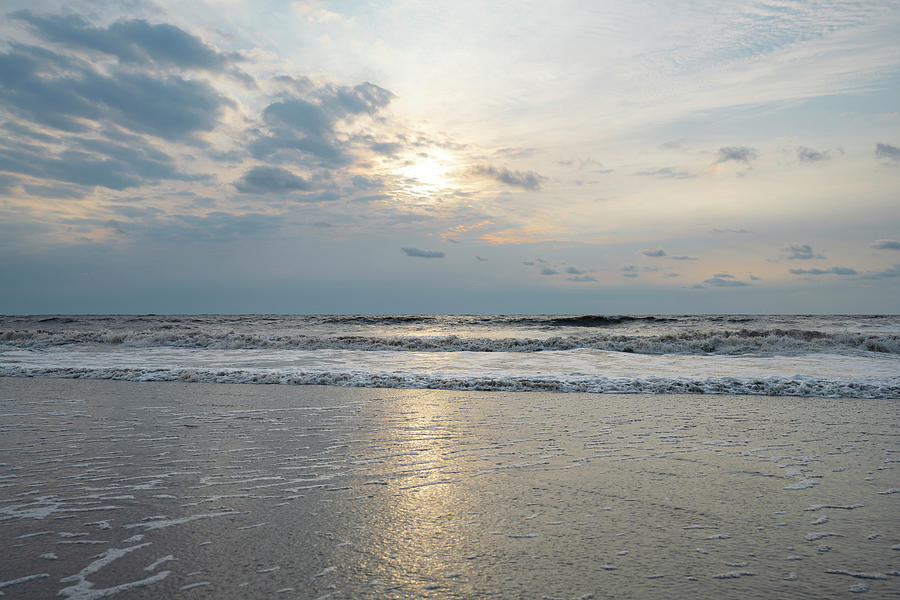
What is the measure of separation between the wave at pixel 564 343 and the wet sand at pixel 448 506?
11952 millimetres

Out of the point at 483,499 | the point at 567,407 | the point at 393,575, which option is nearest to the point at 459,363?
the point at 567,407

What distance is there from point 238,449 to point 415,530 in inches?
114

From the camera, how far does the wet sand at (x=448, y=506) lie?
2.69 metres

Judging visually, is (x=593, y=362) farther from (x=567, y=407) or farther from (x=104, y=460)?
(x=104, y=460)

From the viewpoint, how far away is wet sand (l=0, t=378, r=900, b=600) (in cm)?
269

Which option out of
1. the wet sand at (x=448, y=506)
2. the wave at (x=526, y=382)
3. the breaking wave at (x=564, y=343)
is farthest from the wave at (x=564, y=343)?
the wet sand at (x=448, y=506)

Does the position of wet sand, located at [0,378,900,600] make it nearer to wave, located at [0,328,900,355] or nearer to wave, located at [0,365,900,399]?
wave, located at [0,365,900,399]

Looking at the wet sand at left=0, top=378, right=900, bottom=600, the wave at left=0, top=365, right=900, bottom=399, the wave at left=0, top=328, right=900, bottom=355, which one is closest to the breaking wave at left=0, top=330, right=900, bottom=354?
the wave at left=0, top=328, right=900, bottom=355

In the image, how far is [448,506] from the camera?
3805 millimetres

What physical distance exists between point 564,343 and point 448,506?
707 inches

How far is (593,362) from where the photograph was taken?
50.4ft

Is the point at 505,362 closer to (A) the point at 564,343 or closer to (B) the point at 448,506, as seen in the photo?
(A) the point at 564,343

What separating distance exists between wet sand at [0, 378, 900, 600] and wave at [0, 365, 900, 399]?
2656mm

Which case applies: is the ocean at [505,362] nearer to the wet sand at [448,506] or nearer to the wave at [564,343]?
the wave at [564,343]
